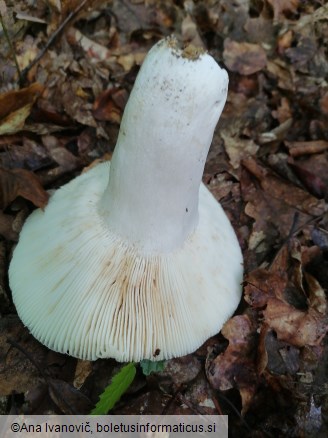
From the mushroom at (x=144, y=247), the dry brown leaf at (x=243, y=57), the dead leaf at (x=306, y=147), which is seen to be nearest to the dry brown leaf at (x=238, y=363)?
the mushroom at (x=144, y=247)

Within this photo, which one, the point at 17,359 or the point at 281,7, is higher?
the point at 281,7

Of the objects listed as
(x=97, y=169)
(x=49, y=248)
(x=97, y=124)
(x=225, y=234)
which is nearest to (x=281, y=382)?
(x=225, y=234)

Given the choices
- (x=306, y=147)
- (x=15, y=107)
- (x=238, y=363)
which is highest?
(x=15, y=107)

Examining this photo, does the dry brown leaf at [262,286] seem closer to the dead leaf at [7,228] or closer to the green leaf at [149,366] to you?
the green leaf at [149,366]

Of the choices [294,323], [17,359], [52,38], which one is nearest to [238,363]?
[294,323]

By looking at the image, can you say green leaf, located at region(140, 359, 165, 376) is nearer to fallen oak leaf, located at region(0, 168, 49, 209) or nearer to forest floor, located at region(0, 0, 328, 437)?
forest floor, located at region(0, 0, 328, 437)

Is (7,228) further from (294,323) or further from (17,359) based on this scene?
(294,323)

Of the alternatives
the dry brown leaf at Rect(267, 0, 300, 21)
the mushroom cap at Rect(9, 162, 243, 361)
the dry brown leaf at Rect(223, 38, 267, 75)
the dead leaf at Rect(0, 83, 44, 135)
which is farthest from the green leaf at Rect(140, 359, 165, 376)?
the dry brown leaf at Rect(267, 0, 300, 21)

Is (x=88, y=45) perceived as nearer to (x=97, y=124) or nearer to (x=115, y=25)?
(x=115, y=25)
